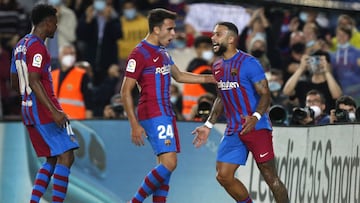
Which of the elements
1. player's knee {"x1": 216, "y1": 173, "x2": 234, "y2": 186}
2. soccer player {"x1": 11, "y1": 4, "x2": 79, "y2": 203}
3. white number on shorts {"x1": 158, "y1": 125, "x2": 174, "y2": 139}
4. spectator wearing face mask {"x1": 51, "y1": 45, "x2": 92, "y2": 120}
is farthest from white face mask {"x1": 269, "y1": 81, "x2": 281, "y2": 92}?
soccer player {"x1": 11, "y1": 4, "x2": 79, "y2": 203}

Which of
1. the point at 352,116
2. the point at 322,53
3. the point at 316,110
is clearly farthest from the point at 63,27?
the point at 352,116

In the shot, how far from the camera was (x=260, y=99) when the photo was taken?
40.3 ft

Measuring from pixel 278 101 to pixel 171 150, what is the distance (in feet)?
12.7

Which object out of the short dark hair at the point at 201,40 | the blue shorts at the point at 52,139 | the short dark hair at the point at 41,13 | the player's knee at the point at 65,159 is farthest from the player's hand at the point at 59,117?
the short dark hair at the point at 201,40

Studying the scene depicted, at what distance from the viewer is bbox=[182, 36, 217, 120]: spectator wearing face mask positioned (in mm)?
16987

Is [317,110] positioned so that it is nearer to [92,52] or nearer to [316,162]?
[316,162]

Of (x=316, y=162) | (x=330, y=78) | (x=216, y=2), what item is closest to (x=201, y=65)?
(x=216, y=2)

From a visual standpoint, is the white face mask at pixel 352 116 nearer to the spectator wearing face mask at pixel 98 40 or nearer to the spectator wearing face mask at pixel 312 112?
the spectator wearing face mask at pixel 312 112

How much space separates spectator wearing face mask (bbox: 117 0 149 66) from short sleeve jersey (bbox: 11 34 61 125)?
6.61m

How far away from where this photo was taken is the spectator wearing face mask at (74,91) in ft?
55.1

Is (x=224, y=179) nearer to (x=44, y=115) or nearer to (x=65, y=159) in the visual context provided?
(x=65, y=159)

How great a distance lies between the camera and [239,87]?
488 inches

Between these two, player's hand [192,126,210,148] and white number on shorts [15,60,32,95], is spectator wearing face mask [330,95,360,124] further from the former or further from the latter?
white number on shorts [15,60,32,95]

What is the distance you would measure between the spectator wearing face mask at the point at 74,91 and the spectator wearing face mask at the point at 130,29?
2.15 meters
